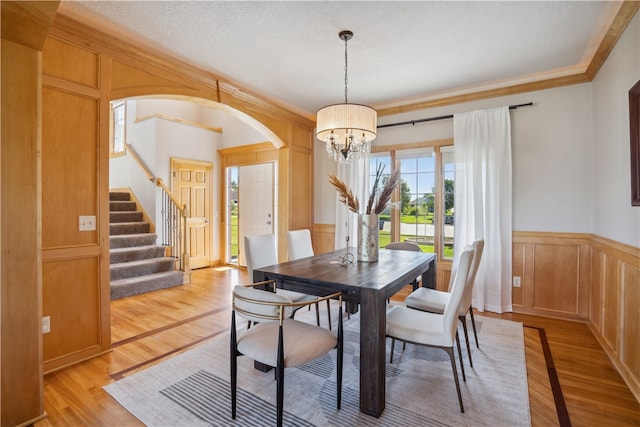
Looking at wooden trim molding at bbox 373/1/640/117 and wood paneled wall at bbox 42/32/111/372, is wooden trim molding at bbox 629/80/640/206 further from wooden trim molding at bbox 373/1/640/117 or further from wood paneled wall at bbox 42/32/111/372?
wood paneled wall at bbox 42/32/111/372

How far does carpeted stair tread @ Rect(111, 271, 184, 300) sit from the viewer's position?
13.4 ft

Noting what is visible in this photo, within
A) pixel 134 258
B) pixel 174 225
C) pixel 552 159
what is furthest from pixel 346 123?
pixel 134 258

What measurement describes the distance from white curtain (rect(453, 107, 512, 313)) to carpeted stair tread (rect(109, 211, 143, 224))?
5465 millimetres

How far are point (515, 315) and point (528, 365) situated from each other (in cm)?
126

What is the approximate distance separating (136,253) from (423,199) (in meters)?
4.41

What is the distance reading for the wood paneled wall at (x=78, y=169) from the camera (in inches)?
90.4

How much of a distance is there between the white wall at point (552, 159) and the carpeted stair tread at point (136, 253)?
17.0 ft

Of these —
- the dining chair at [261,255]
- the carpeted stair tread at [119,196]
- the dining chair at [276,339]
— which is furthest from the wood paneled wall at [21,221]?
the carpeted stair tread at [119,196]

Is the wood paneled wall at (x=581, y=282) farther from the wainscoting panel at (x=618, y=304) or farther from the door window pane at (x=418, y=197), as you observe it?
the door window pane at (x=418, y=197)

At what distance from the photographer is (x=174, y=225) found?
529 cm

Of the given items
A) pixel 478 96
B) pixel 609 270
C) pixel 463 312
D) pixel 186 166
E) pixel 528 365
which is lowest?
pixel 528 365

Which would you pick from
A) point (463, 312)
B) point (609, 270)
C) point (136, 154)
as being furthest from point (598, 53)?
point (136, 154)

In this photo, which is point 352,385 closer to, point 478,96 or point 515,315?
point 515,315

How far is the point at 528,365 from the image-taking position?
95.2 inches
